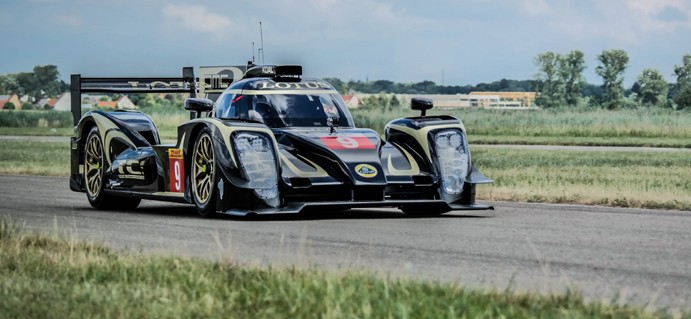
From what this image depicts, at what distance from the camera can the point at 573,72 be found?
527 ft

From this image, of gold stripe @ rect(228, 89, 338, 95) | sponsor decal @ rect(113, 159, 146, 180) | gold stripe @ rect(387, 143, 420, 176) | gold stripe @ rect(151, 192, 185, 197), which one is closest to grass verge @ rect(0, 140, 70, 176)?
sponsor decal @ rect(113, 159, 146, 180)

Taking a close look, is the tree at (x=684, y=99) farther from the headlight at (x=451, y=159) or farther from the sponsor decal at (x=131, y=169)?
the headlight at (x=451, y=159)

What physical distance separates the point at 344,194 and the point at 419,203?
873 millimetres

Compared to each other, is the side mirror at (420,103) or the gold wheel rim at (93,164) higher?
the side mirror at (420,103)

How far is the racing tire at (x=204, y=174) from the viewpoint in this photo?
14.2 m

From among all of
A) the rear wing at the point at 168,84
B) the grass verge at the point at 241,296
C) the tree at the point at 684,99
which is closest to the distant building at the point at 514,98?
the tree at the point at 684,99

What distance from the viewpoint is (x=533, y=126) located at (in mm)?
56656

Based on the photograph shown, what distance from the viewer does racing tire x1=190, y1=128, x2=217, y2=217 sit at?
1422cm

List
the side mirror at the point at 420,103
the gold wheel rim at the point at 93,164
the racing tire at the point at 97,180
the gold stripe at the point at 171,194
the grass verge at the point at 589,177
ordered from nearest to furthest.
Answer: the gold stripe at the point at 171,194, the side mirror at the point at 420,103, the racing tire at the point at 97,180, the gold wheel rim at the point at 93,164, the grass verge at the point at 589,177

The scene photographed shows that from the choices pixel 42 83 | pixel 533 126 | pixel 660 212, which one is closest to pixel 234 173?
pixel 660 212

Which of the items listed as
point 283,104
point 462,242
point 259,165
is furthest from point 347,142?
point 462,242

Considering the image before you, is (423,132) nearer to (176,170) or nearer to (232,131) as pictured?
(232,131)

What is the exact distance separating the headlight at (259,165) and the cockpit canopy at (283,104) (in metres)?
1.12

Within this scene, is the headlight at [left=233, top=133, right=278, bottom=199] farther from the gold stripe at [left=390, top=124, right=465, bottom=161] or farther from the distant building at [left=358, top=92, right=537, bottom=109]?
the distant building at [left=358, top=92, right=537, bottom=109]
